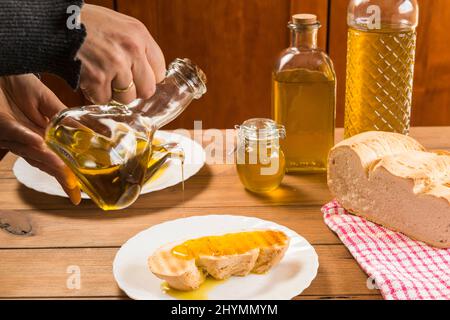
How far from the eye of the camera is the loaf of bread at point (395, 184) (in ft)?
3.77

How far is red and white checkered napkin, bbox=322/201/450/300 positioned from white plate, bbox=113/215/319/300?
9 cm

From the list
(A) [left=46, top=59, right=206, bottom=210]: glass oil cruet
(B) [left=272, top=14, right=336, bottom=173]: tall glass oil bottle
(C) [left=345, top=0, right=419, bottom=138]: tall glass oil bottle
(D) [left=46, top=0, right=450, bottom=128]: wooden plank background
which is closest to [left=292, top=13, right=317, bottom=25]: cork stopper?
(B) [left=272, top=14, right=336, bottom=173]: tall glass oil bottle

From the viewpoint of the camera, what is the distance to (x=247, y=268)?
1.03 m

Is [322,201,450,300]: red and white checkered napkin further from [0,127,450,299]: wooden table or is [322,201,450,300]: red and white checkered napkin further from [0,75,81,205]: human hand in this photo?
[0,75,81,205]: human hand

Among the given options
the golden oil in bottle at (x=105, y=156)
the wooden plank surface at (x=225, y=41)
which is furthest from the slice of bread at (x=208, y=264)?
the wooden plank surface at (x=225, y=41)

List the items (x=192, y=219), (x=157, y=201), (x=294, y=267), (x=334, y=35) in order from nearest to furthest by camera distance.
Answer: (x=294, y=267)
(x=192, y=219)
(x=157, y=201)
(x=334, y=35)

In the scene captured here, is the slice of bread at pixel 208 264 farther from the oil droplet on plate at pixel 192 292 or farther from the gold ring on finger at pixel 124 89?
the gold ring on finger at pixel 124 89

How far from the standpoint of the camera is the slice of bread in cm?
99

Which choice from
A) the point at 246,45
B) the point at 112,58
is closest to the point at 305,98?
the point at 112,58

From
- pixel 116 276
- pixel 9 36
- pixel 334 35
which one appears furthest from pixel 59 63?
pixel 334 35

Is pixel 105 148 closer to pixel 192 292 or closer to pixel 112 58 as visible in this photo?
pixel 112 58

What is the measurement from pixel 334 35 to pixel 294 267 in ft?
5.40

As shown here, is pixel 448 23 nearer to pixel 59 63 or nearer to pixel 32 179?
pixel 32 179

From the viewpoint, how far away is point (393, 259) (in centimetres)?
109
